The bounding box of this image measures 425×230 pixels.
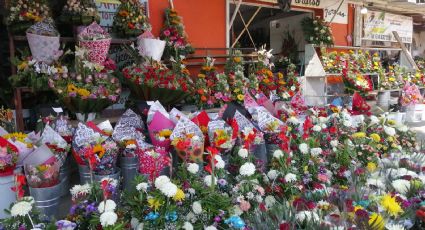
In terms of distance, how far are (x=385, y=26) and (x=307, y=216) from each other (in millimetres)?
9380

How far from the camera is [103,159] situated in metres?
2.36

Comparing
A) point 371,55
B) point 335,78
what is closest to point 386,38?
point 371,55

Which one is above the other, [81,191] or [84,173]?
[81,191]

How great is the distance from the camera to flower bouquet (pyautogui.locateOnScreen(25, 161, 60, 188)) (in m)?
2.09

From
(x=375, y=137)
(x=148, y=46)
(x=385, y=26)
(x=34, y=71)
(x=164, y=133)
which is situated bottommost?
(x=375, y=137)

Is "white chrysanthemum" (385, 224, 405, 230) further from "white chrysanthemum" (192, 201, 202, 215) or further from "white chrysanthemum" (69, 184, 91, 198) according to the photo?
"white chrysanthemum" (69, 184, 91, 198)

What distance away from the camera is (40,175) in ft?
6.88

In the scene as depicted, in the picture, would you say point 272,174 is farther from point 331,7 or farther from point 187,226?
point 331,7

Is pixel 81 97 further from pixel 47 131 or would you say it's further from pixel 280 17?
pixel 280 17

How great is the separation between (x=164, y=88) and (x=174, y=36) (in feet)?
4.32

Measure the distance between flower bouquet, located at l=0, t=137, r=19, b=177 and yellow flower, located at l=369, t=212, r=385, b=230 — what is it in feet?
6.70

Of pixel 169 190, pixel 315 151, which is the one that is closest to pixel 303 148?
pixel 315 151

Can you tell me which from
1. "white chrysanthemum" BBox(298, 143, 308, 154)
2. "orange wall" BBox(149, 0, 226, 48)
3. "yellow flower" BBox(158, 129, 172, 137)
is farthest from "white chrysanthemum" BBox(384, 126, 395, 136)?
"orange wall" BBox(149, 0, 226, 48)

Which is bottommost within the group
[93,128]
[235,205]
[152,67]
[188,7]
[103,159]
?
[235,205]
